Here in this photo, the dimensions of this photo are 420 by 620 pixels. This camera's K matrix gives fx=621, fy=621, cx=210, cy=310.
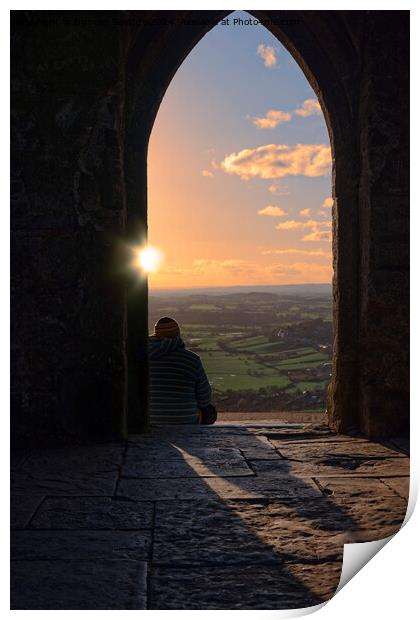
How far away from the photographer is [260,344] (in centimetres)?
962

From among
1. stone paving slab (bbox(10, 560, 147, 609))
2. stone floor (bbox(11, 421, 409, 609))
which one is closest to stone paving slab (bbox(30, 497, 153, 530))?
stone floor (bbox(11, 421, 409, 609))

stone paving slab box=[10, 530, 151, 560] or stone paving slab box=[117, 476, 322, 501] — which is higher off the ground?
stone paving slab box=[117, 476, 322, 501]

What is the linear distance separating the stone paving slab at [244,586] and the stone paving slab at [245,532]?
0.07m

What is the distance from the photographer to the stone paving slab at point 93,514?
245cm

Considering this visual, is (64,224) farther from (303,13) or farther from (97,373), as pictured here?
(303,13)

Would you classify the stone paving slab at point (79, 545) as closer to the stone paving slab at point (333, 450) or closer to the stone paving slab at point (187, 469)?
the stone paving slab at point (187, 469)

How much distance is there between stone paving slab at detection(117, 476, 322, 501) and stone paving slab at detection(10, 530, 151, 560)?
436 millimetres

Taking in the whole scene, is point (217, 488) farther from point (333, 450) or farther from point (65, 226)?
point (65, 226)

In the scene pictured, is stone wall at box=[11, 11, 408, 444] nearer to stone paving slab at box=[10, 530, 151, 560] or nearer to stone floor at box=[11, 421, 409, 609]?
stone floor at box=[11, 421, 409, 609]

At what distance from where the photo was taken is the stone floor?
1929 millimetres

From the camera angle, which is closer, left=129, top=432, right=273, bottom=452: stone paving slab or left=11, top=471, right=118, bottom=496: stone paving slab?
left=11, top=471, right=118, bottom=496: stone paving slab

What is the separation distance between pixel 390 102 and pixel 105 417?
8.68 ft

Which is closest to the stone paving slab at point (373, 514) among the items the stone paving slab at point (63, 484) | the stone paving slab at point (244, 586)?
the stone paving slab at point (244, 586)

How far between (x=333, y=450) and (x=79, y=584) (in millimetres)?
2069
